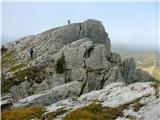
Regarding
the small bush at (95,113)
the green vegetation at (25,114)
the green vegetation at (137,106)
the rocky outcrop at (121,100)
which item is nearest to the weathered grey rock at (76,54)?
the rocky outcrop at (121,100)

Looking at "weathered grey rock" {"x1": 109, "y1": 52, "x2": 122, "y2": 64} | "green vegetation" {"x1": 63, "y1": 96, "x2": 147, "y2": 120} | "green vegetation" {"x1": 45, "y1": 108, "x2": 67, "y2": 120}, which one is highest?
"green vegetation" {"x1": 63, "y1": 96, "x2": 147, "y2": 120}

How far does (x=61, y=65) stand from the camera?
250 feet

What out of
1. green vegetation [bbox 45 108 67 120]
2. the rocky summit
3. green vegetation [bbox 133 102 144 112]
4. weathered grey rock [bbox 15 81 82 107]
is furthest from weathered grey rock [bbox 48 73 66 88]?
green vegetation [bbox 133 102 144 112]

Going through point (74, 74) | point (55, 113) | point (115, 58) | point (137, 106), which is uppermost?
point (137, 106)

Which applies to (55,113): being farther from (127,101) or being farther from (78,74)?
(78,74)

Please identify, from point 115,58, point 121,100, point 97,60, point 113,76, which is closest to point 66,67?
point 97,60

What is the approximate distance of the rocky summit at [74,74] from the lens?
45125 millimetres

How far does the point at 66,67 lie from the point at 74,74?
113 inches

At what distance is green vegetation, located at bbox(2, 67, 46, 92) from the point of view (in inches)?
2857

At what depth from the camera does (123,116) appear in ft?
124

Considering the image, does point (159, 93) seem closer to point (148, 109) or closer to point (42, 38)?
point (148, 109)

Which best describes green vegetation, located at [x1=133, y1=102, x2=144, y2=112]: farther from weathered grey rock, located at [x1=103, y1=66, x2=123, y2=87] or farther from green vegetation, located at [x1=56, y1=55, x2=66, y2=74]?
green vegetation, located at [x1=56, y1=55, x2=66, y2=74]

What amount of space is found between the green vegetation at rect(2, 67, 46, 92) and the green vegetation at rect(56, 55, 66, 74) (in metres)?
3.39

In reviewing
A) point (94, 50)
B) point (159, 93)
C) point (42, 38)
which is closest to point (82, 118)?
point (159, 93)
